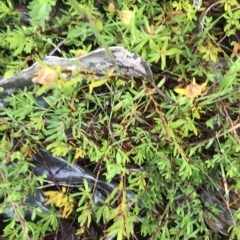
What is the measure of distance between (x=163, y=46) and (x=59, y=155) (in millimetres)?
598

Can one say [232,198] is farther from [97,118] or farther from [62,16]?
[62,16]

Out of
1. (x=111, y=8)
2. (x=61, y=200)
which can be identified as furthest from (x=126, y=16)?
(x=61, y=200)

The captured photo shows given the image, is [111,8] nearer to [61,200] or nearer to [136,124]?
[136,124]

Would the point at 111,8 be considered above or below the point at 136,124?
above

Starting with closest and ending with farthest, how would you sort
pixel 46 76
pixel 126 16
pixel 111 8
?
pixel 46 76 → pixel 126 16 → pixel 111 8

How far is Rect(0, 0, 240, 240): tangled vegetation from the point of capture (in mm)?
1489

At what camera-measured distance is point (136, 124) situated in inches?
61.4

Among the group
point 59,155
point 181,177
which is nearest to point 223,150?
point 181,177

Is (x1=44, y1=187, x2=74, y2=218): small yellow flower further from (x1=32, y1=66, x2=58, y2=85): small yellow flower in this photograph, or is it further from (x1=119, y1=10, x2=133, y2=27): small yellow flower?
(x1=119, y1=10, x2=133, y2=27): small yellow flower

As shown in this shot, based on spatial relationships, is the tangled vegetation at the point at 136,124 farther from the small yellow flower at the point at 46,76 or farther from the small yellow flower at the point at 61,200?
the small yellow flower at the point at 46,76

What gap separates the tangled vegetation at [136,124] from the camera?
1489mm

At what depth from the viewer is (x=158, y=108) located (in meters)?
1.54

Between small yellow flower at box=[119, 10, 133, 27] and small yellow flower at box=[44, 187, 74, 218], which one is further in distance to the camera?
small yellow flower at box=[44, 187, 74, 218]


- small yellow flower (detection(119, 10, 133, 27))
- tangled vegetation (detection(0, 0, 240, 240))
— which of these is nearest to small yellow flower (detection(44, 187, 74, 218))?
tangled vegetation (detection(0, 0, 240, 240))
